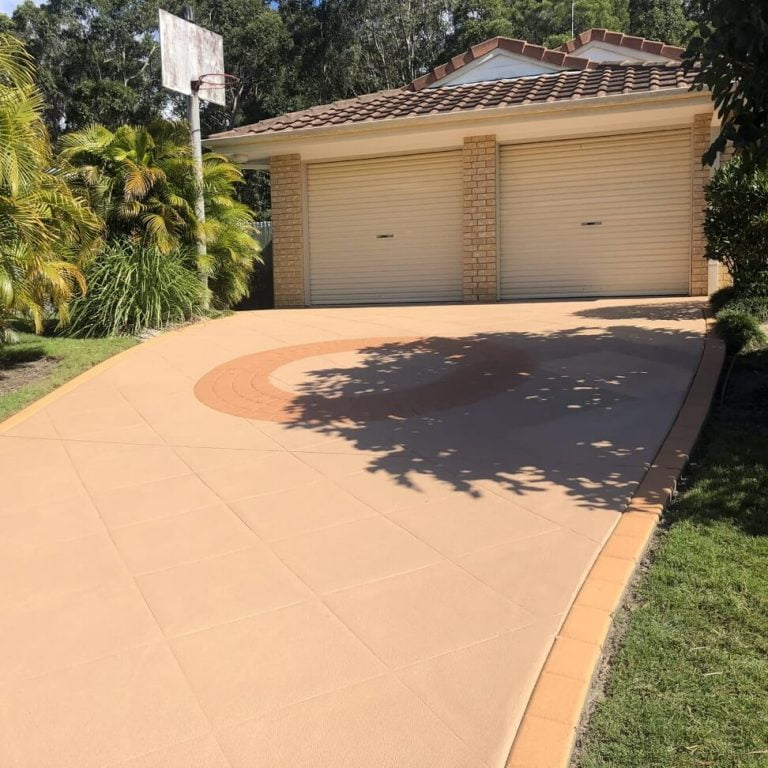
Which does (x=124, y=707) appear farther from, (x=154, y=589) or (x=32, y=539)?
(x=32, y=539)

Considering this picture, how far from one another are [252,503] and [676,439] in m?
3.03

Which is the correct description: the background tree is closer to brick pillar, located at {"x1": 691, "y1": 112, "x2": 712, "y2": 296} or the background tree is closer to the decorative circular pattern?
brick pillar, located at {"x1": 691, "y1": 112, "x2": 712, "y2": 296}

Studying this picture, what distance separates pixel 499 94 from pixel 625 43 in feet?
18.0

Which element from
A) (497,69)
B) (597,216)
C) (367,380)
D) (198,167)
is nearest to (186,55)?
(198,167)

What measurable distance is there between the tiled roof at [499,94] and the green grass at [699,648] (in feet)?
30.5

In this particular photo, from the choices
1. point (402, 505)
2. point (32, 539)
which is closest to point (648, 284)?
point (402, 505)

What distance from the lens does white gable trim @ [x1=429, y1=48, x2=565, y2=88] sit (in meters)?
15.6

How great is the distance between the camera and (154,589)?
3.83m

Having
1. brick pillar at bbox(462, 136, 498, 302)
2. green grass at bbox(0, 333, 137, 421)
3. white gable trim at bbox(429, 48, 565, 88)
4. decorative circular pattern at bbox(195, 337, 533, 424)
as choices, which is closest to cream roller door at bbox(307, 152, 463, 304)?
brick pillar at bbox(462, 136, 498, 302)

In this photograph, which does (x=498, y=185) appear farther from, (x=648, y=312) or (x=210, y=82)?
(x=210, y=82)

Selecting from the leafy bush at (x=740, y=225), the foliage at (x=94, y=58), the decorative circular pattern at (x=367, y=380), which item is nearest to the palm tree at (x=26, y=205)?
the decorative circular pattern at (x=367, y=380)

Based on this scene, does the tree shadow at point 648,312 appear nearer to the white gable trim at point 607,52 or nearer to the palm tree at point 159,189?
the palm tree at point 159,189

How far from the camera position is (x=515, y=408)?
659 centimetres

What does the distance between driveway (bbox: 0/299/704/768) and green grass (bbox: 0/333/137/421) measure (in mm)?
445
